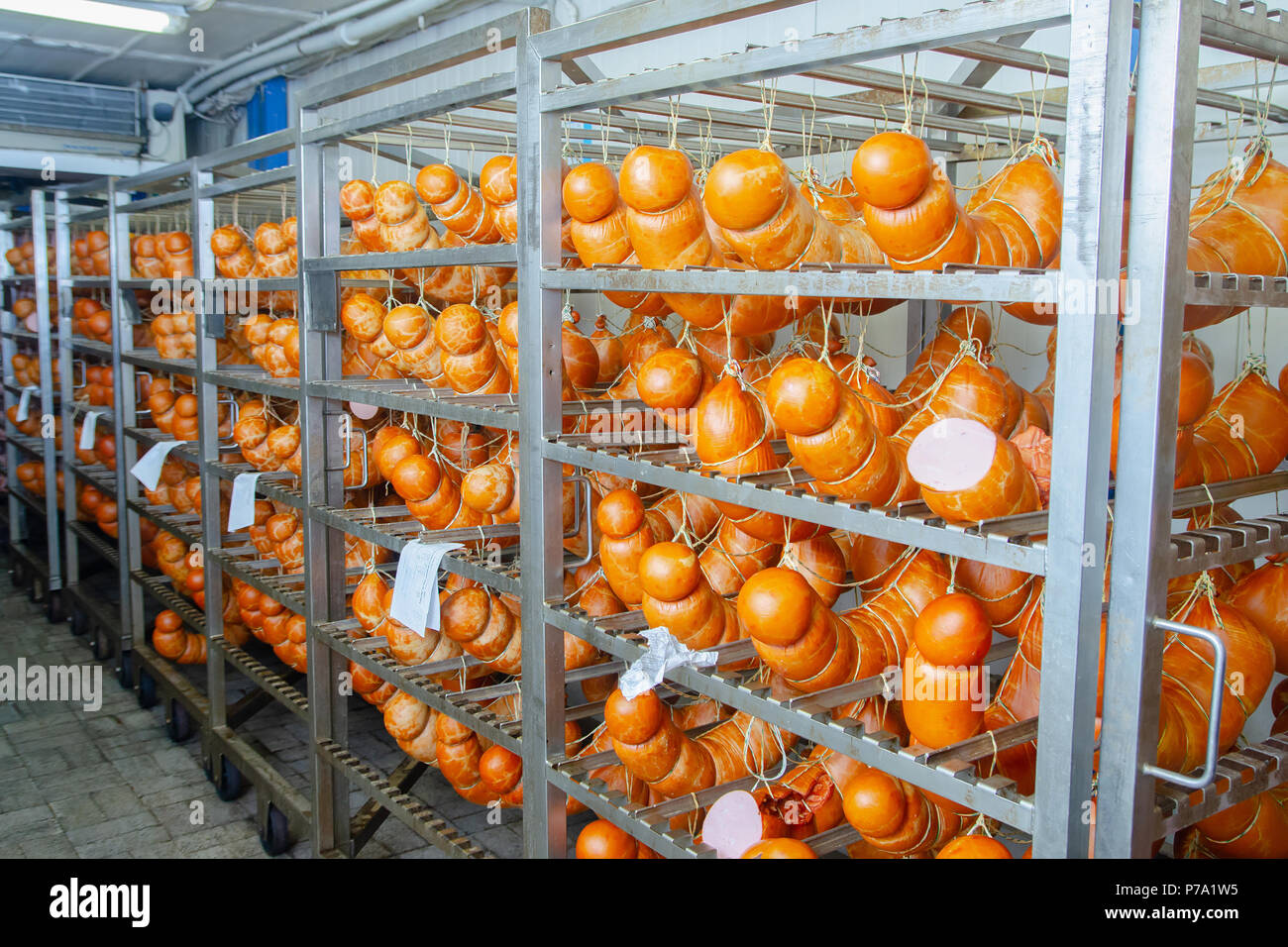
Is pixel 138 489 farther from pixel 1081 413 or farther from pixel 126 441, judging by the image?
pixel 1081 413

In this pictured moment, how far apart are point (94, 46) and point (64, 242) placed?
2.48m

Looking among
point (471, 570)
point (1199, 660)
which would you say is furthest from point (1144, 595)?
point (471, 570)

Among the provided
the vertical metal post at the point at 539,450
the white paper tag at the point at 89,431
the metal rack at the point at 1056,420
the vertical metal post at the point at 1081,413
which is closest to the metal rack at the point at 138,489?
the white paper tag at the point at 89,431

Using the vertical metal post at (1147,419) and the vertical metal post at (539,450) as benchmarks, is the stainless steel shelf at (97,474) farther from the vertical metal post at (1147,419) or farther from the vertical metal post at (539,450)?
the vertical metal post at (1147,419)

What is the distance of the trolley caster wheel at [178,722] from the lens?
4.74 metres

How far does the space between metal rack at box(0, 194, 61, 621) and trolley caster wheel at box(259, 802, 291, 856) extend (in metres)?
3.62

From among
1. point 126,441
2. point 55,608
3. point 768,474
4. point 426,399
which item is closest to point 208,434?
point 126,441

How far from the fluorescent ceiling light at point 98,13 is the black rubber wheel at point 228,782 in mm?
3436

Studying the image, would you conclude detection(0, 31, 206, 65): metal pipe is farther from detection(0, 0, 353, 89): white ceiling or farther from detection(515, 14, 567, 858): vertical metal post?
detection(515, 14, 567, 858): vertical metal post

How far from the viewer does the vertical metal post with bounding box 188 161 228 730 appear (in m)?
4.20

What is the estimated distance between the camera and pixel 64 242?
19.9ft

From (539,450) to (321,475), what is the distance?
128cm

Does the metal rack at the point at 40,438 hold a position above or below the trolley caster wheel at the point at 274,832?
above
